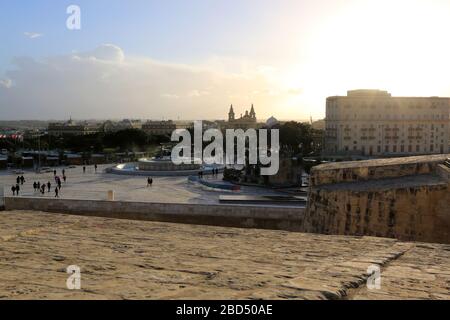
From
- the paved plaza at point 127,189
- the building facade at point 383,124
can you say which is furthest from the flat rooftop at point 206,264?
the building facade at point 383,124

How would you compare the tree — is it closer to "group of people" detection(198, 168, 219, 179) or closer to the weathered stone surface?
"group of people" detection(198, 168, 219, 179)

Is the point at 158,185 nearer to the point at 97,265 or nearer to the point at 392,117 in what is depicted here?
the point at 97,265

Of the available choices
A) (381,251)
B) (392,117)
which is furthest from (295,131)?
(381,251)

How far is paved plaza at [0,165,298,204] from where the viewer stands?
1106 inches

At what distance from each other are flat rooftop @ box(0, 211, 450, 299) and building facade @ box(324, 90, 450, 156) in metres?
64.1

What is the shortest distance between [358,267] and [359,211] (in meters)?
4.88

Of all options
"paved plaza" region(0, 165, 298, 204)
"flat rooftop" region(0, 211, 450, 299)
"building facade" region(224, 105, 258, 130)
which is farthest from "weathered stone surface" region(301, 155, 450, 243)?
"building facade" region(224, 105, 258, 130)

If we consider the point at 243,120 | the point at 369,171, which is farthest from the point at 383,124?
the point at 369,171

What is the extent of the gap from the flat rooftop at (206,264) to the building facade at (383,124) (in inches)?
2524

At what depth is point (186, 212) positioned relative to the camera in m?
14.8

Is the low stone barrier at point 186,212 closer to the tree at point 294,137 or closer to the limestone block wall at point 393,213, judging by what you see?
the limestone block wall at point 393,213

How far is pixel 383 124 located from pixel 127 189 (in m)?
49.9

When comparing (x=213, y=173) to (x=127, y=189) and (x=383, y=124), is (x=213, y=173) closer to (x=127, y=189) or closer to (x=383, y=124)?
(x=127, y=189)

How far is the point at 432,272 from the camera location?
14.1 ft
